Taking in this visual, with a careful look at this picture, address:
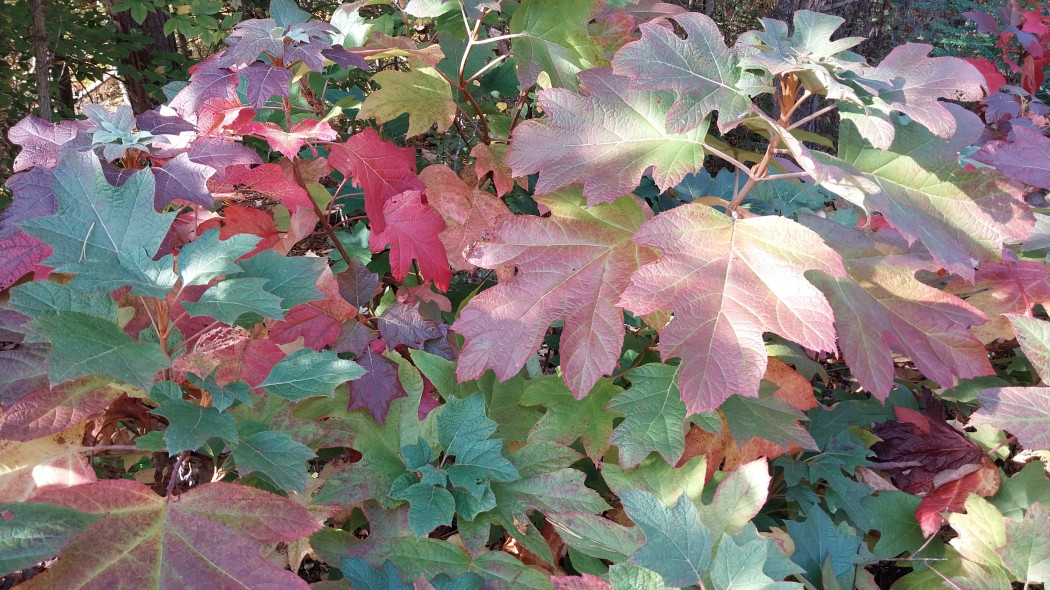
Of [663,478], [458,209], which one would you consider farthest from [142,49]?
[663,478]

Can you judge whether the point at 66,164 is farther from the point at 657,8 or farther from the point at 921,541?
the point at 921,541

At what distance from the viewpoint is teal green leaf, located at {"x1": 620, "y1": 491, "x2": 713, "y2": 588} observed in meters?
0.85

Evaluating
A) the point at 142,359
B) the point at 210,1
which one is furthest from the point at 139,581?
the point at 210,1

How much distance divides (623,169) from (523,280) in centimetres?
24

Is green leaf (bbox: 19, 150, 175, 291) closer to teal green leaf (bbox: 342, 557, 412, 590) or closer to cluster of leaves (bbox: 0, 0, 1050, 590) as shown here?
cluster of leaves (bbox: 0, 0, 1050, 590)

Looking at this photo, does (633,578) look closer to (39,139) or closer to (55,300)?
(55,300)

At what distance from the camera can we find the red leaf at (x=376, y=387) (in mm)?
1150

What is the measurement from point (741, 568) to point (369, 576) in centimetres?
51

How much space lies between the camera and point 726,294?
1.01 metres

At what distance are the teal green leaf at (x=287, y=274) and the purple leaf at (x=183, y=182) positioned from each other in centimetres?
14

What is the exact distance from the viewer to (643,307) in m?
0.97

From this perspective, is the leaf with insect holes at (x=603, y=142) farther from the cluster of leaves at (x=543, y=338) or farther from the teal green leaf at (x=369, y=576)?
the teal green leaf at (x=369, y=576)

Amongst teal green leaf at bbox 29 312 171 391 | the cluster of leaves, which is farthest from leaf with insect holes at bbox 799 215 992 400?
teal green leaf at bbox 29 312 171 391

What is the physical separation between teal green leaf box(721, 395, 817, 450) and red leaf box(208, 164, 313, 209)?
0.87 metres
